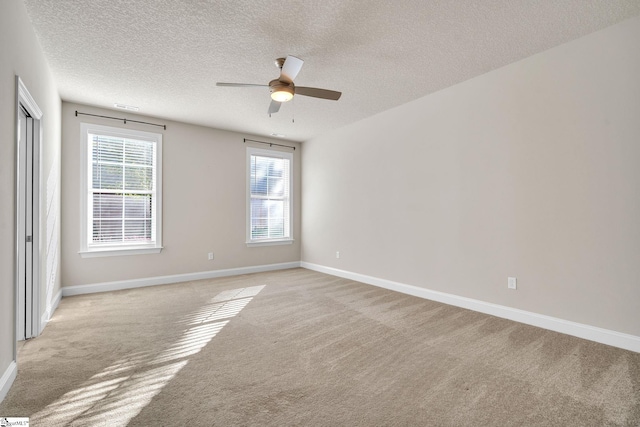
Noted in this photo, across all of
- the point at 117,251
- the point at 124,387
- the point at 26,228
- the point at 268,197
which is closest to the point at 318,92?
the point at 124,387

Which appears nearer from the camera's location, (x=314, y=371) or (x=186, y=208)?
(x=314, y=371)

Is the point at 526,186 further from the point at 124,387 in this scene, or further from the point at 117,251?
the point at 117,251

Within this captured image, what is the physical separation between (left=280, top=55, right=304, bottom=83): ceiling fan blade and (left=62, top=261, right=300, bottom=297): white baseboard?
12.9 ft

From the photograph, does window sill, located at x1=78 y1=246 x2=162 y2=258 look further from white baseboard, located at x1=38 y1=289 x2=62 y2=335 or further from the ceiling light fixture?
the ceiling light fixture

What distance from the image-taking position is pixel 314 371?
2254mm

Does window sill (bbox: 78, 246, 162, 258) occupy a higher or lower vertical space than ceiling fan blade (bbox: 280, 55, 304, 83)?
lower

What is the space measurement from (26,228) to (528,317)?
16.4 ft

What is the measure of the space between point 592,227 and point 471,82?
6.73 ft

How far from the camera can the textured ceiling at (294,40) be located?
94.9 inches

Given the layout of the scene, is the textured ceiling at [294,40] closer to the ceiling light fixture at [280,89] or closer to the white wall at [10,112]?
the white wall at [10,112]

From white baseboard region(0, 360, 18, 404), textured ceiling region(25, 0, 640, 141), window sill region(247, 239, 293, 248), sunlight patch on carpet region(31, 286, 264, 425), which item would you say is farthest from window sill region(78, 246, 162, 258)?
white baseboard region(0, 360, 18, 404)

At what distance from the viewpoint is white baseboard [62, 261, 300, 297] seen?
4.45m

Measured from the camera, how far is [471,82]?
12.2ft

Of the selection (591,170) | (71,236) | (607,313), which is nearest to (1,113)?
(71,236)
